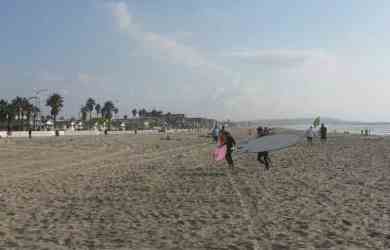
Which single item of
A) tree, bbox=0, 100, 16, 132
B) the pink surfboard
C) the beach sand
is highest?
tree, bbox=0, 100, 16, 132

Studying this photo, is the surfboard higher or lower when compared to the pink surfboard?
higher

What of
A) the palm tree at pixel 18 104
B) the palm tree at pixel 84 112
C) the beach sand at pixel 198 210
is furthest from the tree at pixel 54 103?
the beach sand at pixel 198 210

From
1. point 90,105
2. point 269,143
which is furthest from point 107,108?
point 269,143

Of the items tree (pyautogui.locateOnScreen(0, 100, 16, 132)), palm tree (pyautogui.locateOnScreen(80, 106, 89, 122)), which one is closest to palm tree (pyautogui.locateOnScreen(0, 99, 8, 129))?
tree (pyautogui.locateOnScreen(0, 100, 16, 132))

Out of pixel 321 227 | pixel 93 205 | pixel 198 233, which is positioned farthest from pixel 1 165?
pixel 321 227

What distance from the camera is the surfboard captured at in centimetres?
1539

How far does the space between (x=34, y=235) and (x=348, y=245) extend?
4941 millimetres

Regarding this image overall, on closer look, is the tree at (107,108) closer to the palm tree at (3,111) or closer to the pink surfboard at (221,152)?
the palm tree at (3,111)

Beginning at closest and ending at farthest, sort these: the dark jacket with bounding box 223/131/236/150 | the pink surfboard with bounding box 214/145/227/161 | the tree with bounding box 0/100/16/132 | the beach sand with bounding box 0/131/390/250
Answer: the beach sand with bounding box 0/131/390/250 → the dark jacket with bounding box 223/131/236/150 → the pink surfboard with bounding box 214/145/227/161 → the tree with bounding box 0/100/16/132

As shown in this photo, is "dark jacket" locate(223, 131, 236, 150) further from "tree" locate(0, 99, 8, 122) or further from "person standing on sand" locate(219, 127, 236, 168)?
"tree" locate(0, 99, 8, 122)

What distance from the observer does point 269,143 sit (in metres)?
16.1

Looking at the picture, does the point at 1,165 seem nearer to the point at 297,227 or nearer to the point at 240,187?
the point at 240,187

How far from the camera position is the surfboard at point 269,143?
50.5 feet

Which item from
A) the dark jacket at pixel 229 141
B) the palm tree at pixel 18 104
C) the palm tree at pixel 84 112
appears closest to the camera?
the dark jacket at pixel 229 141
